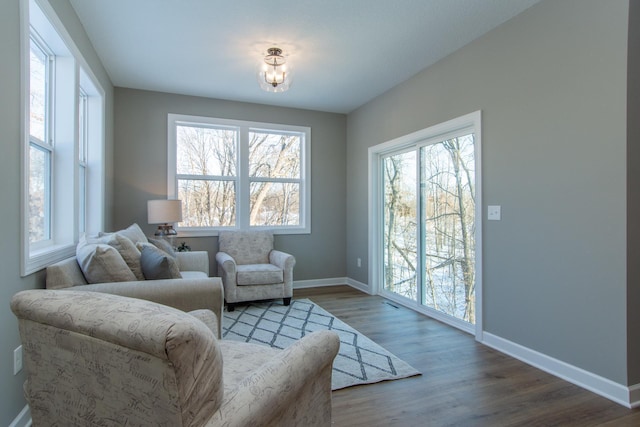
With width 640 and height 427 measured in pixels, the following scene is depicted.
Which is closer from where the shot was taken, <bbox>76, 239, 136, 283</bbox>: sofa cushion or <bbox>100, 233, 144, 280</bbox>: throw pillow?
<bbox>76, 239, 136, 283</bbox>: sofa cushion

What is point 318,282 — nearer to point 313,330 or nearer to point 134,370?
point 313,330

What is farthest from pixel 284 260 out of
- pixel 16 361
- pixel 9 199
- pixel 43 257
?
pixel 9 199

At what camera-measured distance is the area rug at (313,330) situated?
242 cm

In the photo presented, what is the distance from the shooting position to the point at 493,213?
9.52ft

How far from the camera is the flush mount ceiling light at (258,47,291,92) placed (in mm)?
3225

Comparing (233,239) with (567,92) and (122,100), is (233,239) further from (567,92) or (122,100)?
(567,92)

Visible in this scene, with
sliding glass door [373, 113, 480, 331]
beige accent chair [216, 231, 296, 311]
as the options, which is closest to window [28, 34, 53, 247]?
beige accent chair [216, 231, 296, 311]

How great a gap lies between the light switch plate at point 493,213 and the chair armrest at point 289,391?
6.79ft

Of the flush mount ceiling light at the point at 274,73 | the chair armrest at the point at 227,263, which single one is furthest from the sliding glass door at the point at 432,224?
the chair armrest at the point at 227,263

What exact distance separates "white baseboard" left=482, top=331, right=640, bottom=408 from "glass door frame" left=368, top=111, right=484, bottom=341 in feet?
0.79

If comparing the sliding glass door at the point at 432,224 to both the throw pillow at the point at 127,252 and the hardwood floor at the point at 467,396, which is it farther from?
the throw pillow at the point at 127,252

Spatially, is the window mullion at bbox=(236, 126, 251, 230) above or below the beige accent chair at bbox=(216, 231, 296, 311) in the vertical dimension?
above

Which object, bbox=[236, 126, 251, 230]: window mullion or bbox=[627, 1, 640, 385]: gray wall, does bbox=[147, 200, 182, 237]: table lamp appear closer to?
bbox=[236, 126, 251, 230]: window mullion

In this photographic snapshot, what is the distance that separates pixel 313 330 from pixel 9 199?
2412 millimetres
